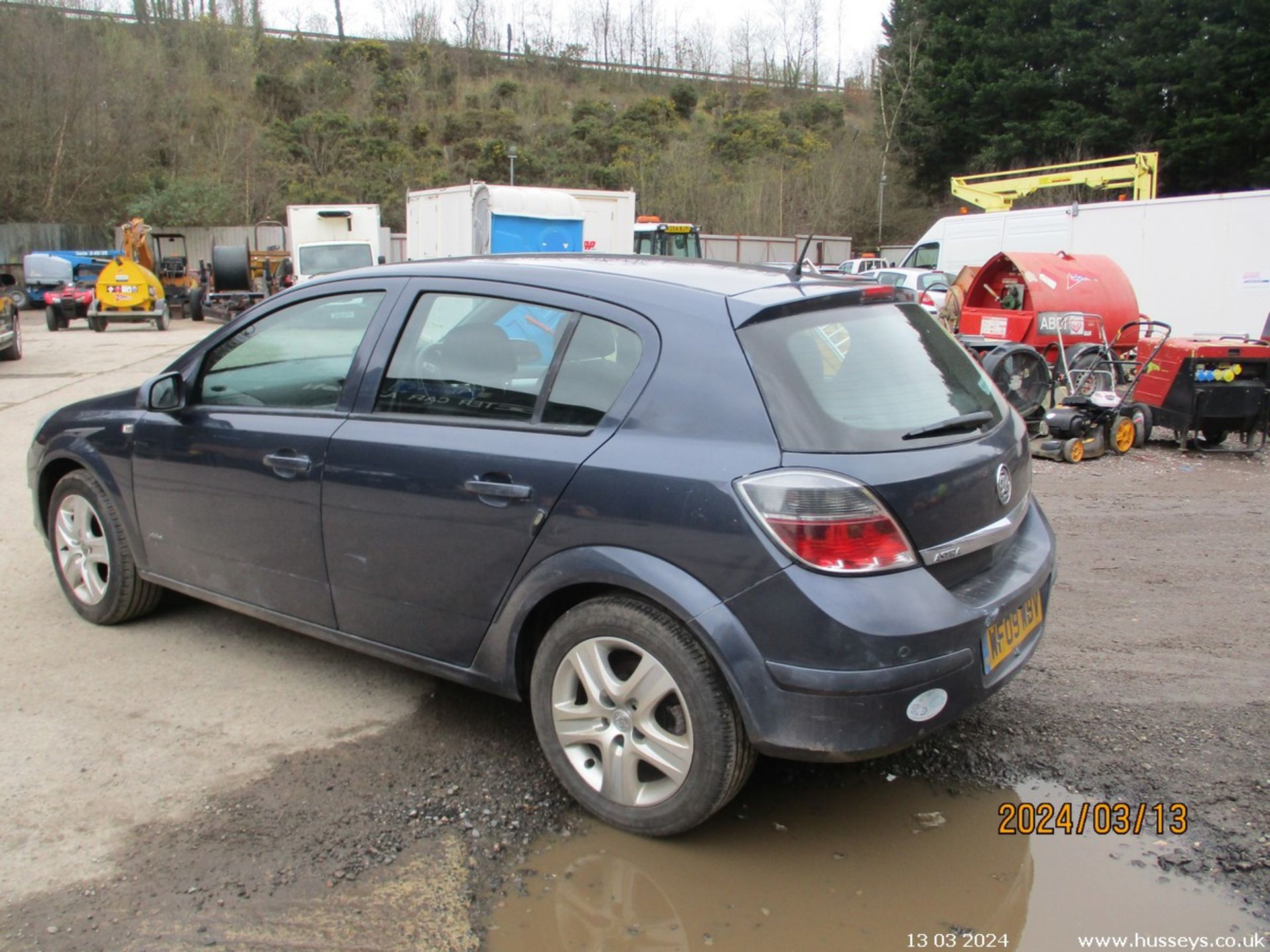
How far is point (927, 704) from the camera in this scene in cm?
269

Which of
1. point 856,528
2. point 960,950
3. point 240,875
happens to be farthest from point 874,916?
point 240,875

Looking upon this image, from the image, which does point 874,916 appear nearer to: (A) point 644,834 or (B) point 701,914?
(B) point 701,914

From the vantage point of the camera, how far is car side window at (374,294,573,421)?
320 centimetres

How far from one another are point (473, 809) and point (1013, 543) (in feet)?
6.38

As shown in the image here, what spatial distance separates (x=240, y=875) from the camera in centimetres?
279

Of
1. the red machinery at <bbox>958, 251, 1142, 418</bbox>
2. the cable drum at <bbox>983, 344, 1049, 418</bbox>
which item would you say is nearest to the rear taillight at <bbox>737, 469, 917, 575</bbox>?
the cable drum at <bbox>983, 344, 1049, 418</bbox>

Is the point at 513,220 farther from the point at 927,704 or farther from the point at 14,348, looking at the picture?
the point at 927,704

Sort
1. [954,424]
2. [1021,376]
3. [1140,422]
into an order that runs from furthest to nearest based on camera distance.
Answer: [1021,376] → [1140,422] → [954,424]

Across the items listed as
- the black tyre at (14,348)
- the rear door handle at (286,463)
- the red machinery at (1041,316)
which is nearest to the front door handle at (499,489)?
the rear door handle at (286,463)

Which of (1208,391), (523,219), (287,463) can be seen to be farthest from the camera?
(523,219)

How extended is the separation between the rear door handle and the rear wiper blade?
82.7 inches
